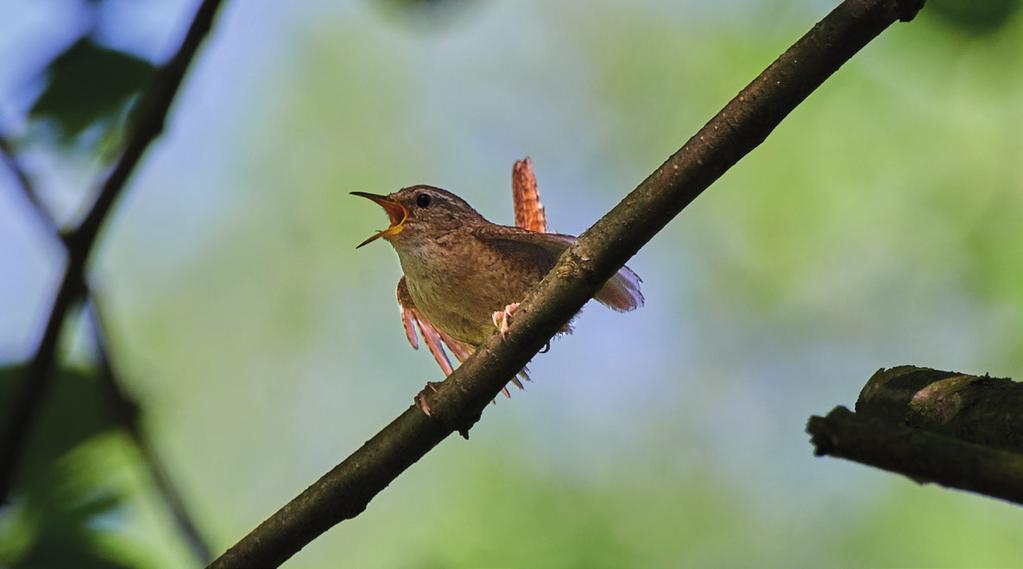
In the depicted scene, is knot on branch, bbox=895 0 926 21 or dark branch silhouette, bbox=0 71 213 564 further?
dark branch silhouette, bbox=0 71 213 564

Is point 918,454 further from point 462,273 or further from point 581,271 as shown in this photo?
point 462,273

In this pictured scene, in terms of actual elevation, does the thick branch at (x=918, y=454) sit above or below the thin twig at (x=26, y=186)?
above

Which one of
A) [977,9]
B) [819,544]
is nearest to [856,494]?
[819,544]

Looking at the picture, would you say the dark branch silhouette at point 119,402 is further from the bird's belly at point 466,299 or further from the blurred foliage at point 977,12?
the blurred foliage at point 977,12

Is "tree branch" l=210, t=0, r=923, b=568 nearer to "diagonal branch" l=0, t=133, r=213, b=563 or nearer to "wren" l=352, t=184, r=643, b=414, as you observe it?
"diagonal branch" l=0, t=133, r=213, b=563

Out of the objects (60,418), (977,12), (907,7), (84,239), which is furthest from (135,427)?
(977,12)

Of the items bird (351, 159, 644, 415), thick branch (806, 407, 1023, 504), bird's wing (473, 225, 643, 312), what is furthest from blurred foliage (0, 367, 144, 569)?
thick branch (806, 407, 1023, 504)

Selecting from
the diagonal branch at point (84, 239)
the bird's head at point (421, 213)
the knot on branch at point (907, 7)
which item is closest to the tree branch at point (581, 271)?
the knot on branch at point (907, 7)
